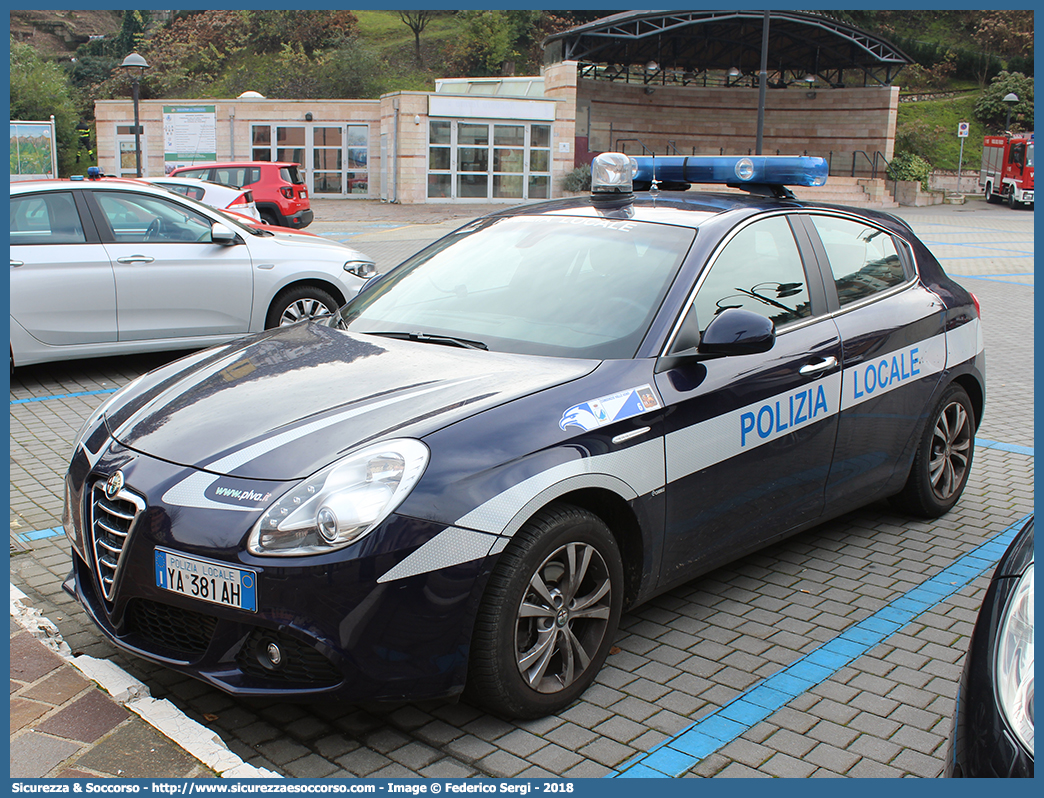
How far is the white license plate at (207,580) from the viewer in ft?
9.03

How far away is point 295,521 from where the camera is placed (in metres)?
2.75

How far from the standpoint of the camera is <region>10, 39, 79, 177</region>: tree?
56281 mm

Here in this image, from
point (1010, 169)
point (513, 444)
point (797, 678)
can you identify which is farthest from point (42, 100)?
point (797, 678)

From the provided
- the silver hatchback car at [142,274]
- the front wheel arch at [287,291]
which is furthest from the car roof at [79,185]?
the front wheel arch at [287,291]

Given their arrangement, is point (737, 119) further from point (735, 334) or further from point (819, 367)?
point (735, 334)

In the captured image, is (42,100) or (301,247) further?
(42,100)

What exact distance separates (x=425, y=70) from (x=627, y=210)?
64547 mm

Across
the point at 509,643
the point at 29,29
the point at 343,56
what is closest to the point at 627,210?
the point at 509,643

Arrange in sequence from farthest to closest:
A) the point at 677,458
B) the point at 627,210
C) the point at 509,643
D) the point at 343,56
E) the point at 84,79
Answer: the point at 84,79, the point at 343,56, the point at 627,210, the point at 677,458, the point at 509,643

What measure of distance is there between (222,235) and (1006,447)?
6283mm

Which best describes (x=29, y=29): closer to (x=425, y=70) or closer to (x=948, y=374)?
(x=425, y=70)

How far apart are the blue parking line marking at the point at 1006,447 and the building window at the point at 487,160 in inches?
1118

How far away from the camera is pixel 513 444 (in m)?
3.00

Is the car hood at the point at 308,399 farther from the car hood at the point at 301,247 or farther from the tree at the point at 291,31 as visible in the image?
the tree at the point at 291,31
